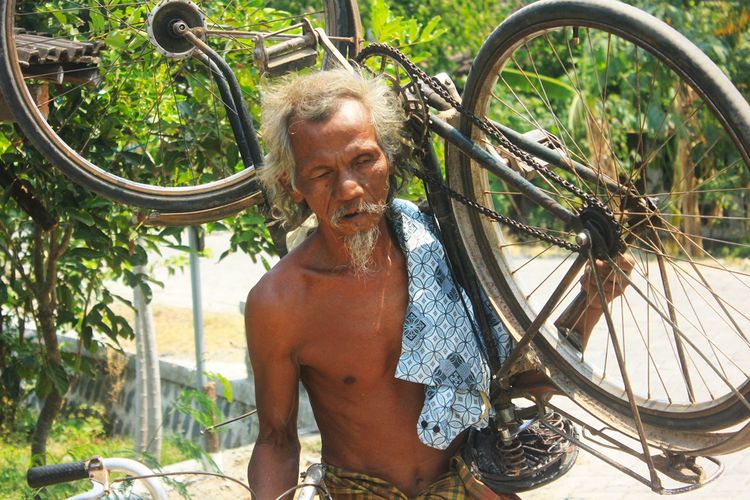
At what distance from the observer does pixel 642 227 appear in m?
2.49

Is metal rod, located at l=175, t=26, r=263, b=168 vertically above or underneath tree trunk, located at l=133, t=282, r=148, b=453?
above

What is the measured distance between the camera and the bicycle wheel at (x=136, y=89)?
11.2 feet

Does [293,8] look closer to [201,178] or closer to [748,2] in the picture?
[748,2]

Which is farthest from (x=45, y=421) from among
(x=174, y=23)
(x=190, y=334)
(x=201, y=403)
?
(x=190, y=334)

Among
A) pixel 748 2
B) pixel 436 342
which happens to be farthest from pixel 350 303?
pixel 748 2

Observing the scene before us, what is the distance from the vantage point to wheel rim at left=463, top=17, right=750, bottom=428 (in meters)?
2.59

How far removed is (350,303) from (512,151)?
1.93 feet

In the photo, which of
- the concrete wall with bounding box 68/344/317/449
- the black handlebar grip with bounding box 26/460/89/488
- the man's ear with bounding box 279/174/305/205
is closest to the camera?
the black handlebar grip with bounding box 26/460/89/488

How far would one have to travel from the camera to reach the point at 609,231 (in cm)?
→ 246

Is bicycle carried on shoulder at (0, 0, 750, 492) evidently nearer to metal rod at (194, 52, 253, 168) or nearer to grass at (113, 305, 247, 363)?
metal rod at (194, 52, 253, 168)

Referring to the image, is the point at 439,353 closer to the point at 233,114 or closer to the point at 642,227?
the point at 642,227

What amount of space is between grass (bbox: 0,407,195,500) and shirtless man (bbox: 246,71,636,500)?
189 centimetres

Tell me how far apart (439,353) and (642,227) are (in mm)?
606

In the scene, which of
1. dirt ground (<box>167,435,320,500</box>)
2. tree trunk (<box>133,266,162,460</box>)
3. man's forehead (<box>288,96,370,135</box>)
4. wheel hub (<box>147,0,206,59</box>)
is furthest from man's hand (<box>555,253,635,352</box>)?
tree trunk (<box>133,266,162,460</box>)
